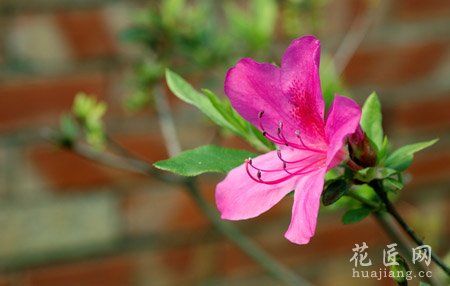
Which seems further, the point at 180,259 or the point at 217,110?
the point at 180,259

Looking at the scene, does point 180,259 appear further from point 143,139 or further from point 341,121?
point 341,121

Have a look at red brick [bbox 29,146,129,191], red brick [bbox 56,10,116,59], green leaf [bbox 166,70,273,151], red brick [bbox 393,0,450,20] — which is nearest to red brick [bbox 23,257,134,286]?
red brick [bbox 29,146,129,191]

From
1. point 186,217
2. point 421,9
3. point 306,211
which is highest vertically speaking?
point 421,9

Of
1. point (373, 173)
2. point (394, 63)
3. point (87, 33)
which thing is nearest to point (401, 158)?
point (373, 173)

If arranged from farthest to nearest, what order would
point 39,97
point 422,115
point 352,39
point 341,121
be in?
point 422,115 → point 352,39 → point 39,97 → point 341,121

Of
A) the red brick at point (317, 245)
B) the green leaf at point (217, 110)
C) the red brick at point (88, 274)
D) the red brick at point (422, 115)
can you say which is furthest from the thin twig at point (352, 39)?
the green leaf at point (217, 110)
